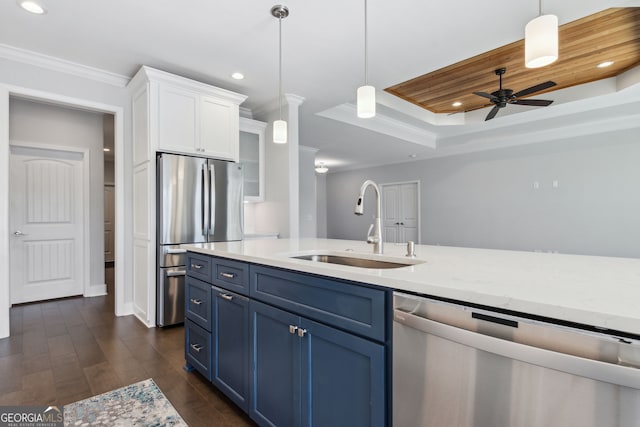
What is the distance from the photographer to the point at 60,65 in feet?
10.4

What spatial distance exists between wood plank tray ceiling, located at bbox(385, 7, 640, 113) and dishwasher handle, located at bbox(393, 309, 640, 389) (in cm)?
334

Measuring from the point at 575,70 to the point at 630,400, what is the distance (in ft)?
15.1

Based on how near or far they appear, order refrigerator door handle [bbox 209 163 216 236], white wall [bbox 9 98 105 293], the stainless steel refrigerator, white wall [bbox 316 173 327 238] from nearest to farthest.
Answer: the stainless steel refrigerator → refrigerator door handle [bbox 209 163 216 236] → white wall [bbox 9 98 105 293] → white wall [bbox 316 173 327 238]

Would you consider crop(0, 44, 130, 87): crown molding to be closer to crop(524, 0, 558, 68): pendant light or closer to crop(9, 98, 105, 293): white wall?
crop(9, 98, 105, 293): white wall

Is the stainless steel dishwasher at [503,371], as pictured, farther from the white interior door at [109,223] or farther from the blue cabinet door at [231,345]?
the white interior door at [109,223]

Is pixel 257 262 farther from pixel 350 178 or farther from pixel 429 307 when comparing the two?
pixel 350 178

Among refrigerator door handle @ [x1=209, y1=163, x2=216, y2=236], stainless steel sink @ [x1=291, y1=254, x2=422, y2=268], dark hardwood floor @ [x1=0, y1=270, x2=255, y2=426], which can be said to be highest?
refrigerator door handle @ [x1=209, y1=163, x2=216, y2=236]

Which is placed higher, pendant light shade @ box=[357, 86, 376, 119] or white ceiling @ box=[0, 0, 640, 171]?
white ceiling @ box=[0, 0, 640, 171]

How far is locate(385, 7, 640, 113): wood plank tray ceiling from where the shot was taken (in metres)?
2.95

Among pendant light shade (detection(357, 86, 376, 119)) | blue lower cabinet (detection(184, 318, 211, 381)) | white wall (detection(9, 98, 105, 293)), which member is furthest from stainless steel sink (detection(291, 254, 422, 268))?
white wall (detection(9, 98, 105, 293))

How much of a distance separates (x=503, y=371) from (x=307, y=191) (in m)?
6.16

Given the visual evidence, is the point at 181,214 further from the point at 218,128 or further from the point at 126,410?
the point at 126,410

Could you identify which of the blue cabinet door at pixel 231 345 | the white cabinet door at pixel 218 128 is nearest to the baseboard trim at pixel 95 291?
the white cabinet door at pixel 218 128

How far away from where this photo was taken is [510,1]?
2293 mm
